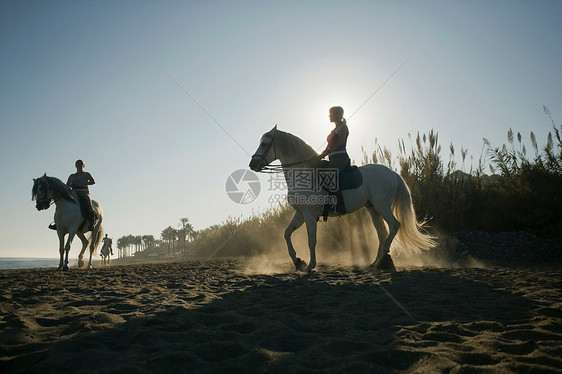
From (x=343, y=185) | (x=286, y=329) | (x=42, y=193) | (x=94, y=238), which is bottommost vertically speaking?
(x=286, y=329)

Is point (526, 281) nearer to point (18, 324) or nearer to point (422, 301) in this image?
point (422, 301)

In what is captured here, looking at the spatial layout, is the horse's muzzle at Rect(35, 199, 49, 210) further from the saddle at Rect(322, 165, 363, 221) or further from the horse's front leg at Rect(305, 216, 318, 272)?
the saddle at Rect(322, 165, 363, 221)

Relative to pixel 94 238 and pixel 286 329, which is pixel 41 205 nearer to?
pixel 94 238

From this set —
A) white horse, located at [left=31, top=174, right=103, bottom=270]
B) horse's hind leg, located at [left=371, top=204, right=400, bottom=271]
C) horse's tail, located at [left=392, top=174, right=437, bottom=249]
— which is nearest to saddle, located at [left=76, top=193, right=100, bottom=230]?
white horse, located at [left=31, top=174, right=103, bottom=270]

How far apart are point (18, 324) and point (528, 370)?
11.0ft

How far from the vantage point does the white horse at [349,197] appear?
238 inches

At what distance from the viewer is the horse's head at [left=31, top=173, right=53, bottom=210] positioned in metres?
8.13

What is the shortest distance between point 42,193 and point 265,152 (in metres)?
6.07

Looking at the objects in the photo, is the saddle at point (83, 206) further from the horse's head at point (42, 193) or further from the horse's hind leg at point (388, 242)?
the horse's hind leg at point (388, 242)

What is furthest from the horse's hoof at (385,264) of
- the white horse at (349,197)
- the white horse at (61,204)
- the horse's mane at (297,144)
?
the white horse at (61,204)

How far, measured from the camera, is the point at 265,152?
242 inches

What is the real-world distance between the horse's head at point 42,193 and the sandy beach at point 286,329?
4987mm

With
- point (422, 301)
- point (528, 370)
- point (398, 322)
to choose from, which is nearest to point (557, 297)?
point (422, 301)

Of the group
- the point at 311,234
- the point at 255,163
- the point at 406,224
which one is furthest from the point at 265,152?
the point at 406,224
